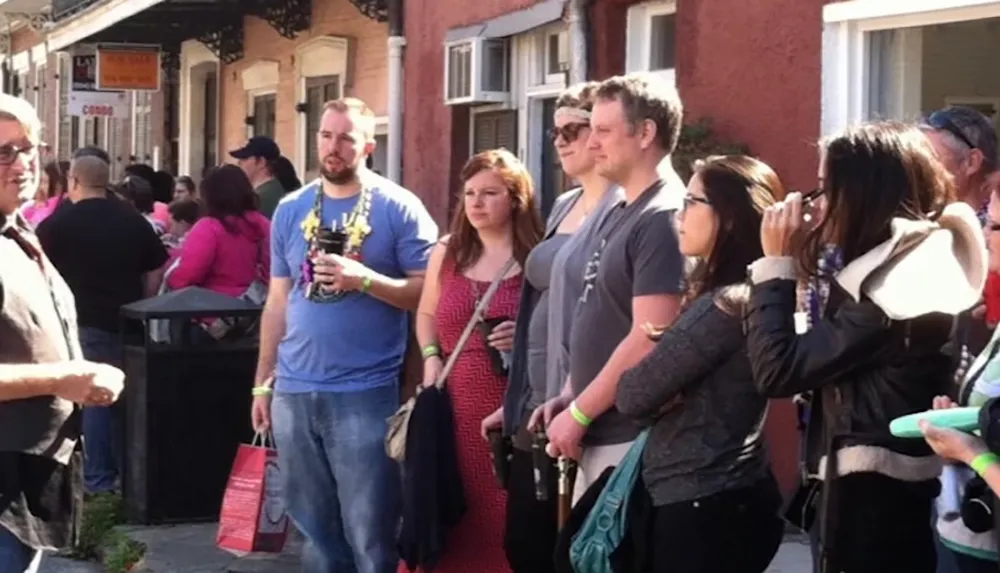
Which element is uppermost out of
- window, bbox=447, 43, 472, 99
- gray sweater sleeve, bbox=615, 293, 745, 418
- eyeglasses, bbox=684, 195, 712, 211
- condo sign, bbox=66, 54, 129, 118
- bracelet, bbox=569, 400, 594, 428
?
condo sign, bbox=66, 54, 129, 118

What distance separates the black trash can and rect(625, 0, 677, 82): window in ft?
8.79

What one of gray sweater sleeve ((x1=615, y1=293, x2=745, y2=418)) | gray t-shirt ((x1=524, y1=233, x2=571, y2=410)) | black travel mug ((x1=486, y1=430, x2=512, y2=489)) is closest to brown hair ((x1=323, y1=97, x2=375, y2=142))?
gray t-shirt ((x1=524, y1=233, x2=571, y2=410))

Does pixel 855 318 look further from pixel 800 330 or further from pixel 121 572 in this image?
pixel 121 572

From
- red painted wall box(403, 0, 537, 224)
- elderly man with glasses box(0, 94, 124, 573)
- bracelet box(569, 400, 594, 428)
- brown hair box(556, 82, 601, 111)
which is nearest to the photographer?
elderly man with glasses box(0, 94, 124, 573)

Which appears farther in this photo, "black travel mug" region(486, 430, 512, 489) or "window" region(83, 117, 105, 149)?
"window" region(83, 117, 105, 149)

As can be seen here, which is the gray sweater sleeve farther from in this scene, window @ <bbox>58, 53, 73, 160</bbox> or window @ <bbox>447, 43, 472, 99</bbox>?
window @ <bbox>58, 53, 73, 160</bbox>

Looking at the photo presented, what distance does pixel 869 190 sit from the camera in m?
4.09

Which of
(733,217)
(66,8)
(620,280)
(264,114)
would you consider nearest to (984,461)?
(733,217)

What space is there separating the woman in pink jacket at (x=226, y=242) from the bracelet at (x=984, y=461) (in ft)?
19.2

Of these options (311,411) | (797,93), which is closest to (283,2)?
(797,93)

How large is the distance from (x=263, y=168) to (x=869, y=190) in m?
7.04

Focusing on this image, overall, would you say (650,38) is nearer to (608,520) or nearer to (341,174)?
(341,174)

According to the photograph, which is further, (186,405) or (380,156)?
(380,156)

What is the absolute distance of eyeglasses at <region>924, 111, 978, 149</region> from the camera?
5172mm
